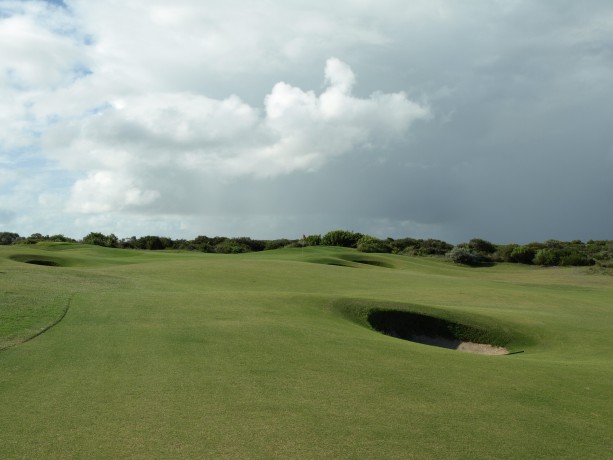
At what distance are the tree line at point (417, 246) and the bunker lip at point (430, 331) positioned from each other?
114 feet

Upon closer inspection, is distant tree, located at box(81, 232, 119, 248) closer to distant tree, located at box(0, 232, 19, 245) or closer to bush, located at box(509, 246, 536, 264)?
distant tree, located at box(0, 232, 19, 245)

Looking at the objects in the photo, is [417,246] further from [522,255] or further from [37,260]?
[37,260]

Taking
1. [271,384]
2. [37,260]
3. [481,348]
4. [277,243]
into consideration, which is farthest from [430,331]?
[277,243]

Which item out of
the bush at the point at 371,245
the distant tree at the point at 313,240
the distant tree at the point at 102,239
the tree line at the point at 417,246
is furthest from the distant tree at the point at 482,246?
the distant tree at the point at 102,239

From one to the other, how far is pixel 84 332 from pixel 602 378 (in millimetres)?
10383

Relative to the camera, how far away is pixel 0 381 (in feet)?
27.5

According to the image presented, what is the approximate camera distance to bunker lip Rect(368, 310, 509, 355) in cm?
1817

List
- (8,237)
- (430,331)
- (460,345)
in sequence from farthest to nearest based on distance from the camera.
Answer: (8,237) → (430,331) → (460,345)

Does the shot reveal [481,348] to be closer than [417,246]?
Yes

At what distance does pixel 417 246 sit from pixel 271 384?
227 feet

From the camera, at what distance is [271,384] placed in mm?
8570

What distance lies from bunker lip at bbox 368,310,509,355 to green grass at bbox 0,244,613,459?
0.40 m

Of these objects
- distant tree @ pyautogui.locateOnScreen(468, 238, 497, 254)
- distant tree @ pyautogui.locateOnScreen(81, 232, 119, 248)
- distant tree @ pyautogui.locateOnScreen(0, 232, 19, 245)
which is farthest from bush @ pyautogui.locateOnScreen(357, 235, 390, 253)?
distant tree @ pyautogui.locateOnScreen(0, 232, 19, 245)

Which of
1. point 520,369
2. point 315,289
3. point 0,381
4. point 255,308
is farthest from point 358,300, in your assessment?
point 0,381
